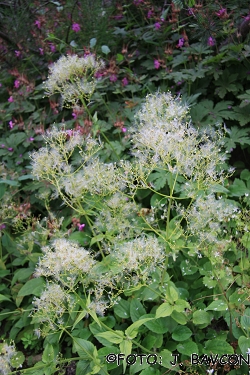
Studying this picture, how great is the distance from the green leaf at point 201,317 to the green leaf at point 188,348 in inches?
4.6

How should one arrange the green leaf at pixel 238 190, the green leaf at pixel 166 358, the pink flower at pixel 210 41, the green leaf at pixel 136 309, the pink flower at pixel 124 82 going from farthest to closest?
the pink flower at pixel 124 82
the pink flower at pixel 210 41
the green leaf at pixel 238 190
the green leaf at pixel 136 309
the green leaf at pixel 166 358

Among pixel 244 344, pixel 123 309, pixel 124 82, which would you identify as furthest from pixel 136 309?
pixel 124 82

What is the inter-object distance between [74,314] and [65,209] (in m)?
1.13

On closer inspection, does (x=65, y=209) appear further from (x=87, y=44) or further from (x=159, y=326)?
(x=87, y=44)

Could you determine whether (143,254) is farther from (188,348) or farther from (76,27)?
(76,27)

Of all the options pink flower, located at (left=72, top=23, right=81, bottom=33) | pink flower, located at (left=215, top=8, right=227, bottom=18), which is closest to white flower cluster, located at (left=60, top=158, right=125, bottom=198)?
pink flower, located at (left=215, top=8, right=227, bottom=18)

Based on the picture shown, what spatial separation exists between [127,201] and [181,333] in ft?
3.43

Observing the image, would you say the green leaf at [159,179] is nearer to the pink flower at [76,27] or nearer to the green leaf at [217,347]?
the green leaf at [217,347]

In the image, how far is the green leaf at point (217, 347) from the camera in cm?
213

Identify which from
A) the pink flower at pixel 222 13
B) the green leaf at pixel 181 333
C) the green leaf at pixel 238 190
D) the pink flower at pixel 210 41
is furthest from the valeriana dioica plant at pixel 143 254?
the pink flower at pixel 210 41

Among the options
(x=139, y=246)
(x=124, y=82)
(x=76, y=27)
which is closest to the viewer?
(x=139, y=246)

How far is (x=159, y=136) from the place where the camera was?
195 cm

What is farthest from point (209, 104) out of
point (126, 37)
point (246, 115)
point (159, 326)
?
point (159, 326)

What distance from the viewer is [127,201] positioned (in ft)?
9.50
